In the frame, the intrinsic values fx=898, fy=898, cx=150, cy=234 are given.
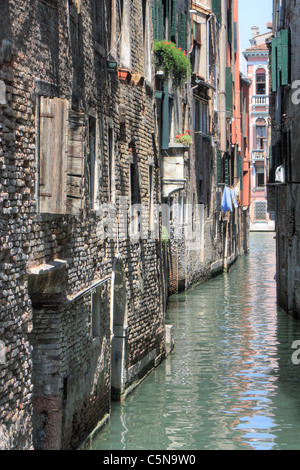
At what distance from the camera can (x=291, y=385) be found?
1306cm

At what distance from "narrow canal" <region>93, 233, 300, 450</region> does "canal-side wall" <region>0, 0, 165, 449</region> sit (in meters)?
0.48

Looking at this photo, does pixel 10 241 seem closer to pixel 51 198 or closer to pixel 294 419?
pixel 51 198

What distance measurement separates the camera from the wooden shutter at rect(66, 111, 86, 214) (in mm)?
8055

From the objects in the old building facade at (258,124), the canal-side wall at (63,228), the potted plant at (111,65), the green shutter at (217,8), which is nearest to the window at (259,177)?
the old building facade at (258,124)

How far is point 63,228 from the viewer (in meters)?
8.61

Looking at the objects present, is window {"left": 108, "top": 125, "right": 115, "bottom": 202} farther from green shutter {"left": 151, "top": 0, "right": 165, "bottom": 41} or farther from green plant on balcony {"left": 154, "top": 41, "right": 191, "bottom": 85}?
green plant on balcony {"left": 154, "top": 41, "right": 191, "bottom": 85}

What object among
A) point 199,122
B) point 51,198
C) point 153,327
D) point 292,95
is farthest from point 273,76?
point 51,198

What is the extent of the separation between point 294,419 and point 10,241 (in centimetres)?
552

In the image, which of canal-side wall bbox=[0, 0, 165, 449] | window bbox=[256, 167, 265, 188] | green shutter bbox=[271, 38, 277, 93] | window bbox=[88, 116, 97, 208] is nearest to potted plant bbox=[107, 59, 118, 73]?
canal-side wall bbox=[0, 0, 165, 449]

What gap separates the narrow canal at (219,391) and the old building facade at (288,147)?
914 mm

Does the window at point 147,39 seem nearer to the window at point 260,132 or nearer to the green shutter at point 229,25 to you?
the green shutter at point 229,25

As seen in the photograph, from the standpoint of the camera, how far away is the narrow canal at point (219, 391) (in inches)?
397
